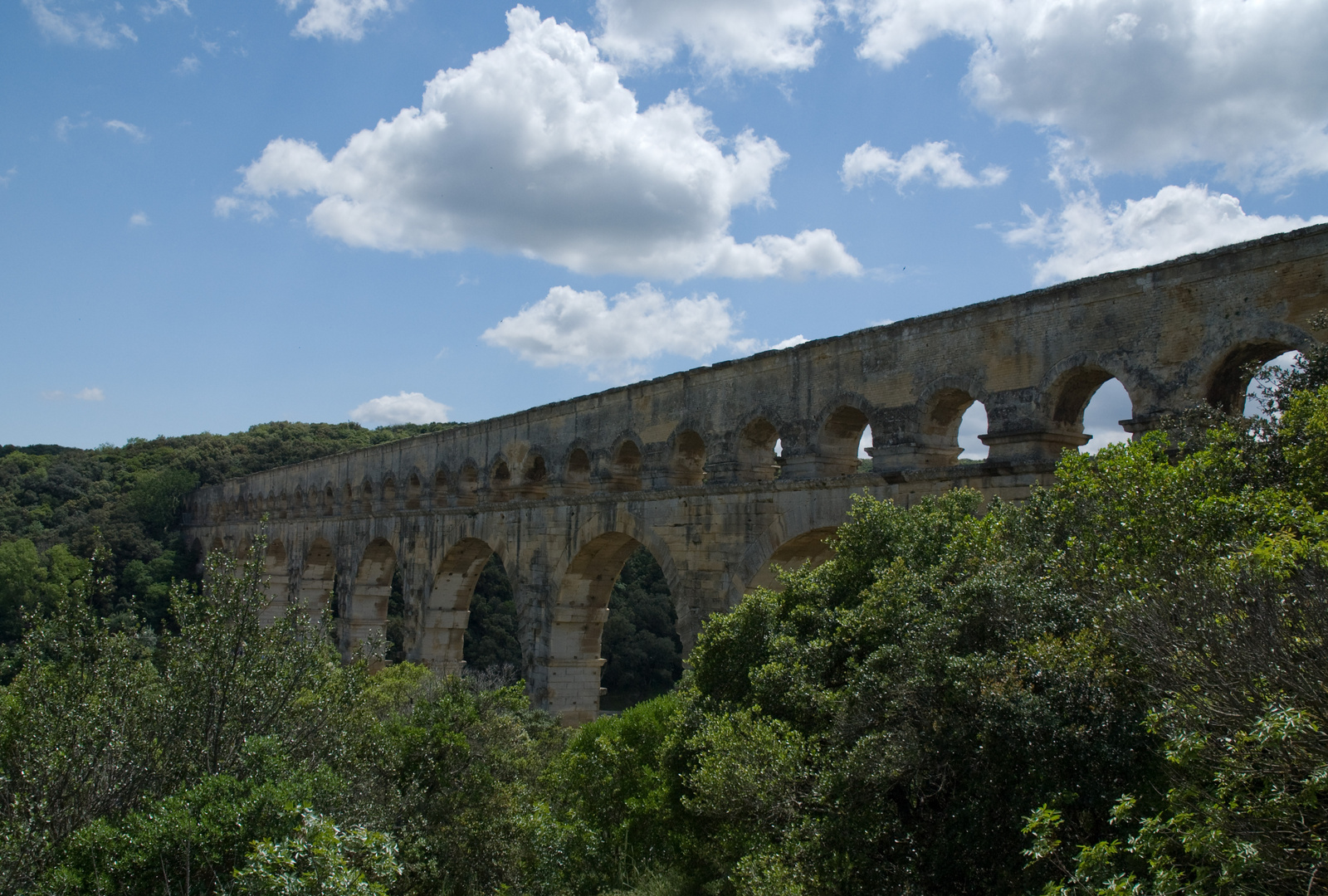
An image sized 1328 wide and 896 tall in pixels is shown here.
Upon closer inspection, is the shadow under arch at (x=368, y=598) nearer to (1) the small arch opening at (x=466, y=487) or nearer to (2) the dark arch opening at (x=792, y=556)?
(1) the small arch opening at (x=466, y=487)

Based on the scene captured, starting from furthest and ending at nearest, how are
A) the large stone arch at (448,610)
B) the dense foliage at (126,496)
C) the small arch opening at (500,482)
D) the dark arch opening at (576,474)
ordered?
the dense foliage at (126,496)
the large stone arch at (448,610)
the small arch opening at (500,482)
the dark arch opening at (576,474)

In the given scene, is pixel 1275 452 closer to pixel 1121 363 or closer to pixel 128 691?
pixel 1121 363

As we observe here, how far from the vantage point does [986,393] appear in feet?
30.1

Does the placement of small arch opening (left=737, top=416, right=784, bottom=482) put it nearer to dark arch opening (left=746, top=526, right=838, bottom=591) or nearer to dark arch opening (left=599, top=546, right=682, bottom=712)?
dark arch opening (left=746, top=526, right=838, bottom=591)

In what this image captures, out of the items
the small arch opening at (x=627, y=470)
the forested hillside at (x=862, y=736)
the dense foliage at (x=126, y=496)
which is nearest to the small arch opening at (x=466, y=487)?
the small arch opening at (x=627, y=470)

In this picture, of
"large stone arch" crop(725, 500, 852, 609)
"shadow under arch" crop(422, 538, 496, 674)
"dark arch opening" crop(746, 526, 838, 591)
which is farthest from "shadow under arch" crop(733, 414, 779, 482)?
"shadow under arch" crop(422, 538, 496, 674)

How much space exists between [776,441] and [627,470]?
3009 millimetres

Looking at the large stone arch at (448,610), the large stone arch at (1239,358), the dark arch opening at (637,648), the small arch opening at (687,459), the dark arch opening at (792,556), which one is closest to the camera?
the large stone arch at (1239,358)

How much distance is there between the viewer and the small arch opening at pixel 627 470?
46.7 feet

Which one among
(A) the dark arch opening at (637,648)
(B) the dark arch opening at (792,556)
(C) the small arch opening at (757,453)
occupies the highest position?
(C) the small arch opening at (757,453)

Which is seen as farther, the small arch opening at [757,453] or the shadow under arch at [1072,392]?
the small arch opening at [757,453]

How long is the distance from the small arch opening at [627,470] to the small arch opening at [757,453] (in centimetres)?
259

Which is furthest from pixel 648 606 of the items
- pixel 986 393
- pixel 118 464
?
pixel 118 464

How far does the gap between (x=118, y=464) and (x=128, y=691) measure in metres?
55.0
